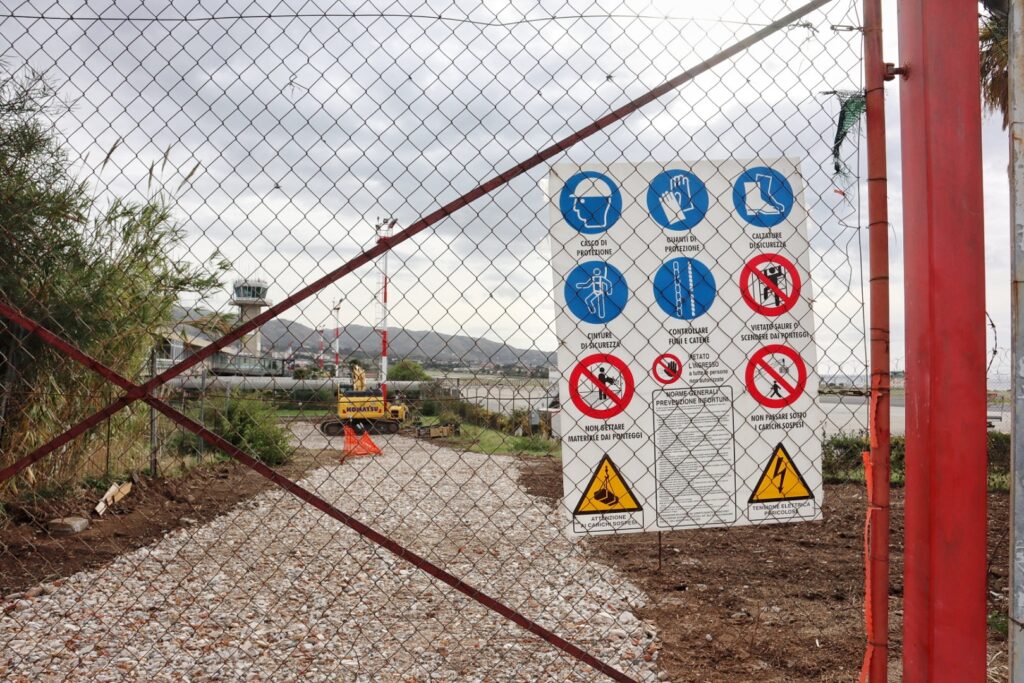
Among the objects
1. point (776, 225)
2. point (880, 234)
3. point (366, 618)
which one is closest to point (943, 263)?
point (880, 234)

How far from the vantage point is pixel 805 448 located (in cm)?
267

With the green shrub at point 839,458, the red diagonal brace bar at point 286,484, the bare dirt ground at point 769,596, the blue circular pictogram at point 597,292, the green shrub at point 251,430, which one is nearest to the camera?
the red diagonal brace bar at point 286,484

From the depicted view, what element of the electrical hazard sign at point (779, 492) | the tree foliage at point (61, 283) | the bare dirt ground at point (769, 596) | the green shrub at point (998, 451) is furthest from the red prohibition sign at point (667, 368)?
the green shrub at point (998, 451)

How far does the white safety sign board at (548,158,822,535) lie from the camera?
8.61ft

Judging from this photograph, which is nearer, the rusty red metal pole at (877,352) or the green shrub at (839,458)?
the rusty red metal pole at (877,352)

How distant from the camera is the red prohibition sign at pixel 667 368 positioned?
2633 millimetres

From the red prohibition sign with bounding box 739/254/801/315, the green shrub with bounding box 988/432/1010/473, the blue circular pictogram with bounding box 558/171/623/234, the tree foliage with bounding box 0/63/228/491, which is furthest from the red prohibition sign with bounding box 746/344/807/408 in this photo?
the green shrub with bounding box 988/432/1010/473

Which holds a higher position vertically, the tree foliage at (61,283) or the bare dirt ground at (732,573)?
the tree foliage at (61,283)

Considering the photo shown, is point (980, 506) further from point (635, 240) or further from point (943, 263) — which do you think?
point (635, 240)

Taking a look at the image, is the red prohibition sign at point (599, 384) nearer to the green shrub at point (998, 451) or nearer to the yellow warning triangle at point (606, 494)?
the yellow warning triangle at point (606, 494)

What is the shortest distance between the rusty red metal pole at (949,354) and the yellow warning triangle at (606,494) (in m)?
0.85

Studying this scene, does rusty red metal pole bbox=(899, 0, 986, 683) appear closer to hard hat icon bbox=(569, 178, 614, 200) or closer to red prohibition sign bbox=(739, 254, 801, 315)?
red prohibition sign bbox=(739, 254, 801, 315)

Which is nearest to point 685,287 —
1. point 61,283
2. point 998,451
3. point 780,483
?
point 780,483

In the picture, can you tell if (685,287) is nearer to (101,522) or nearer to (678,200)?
(678,200)
